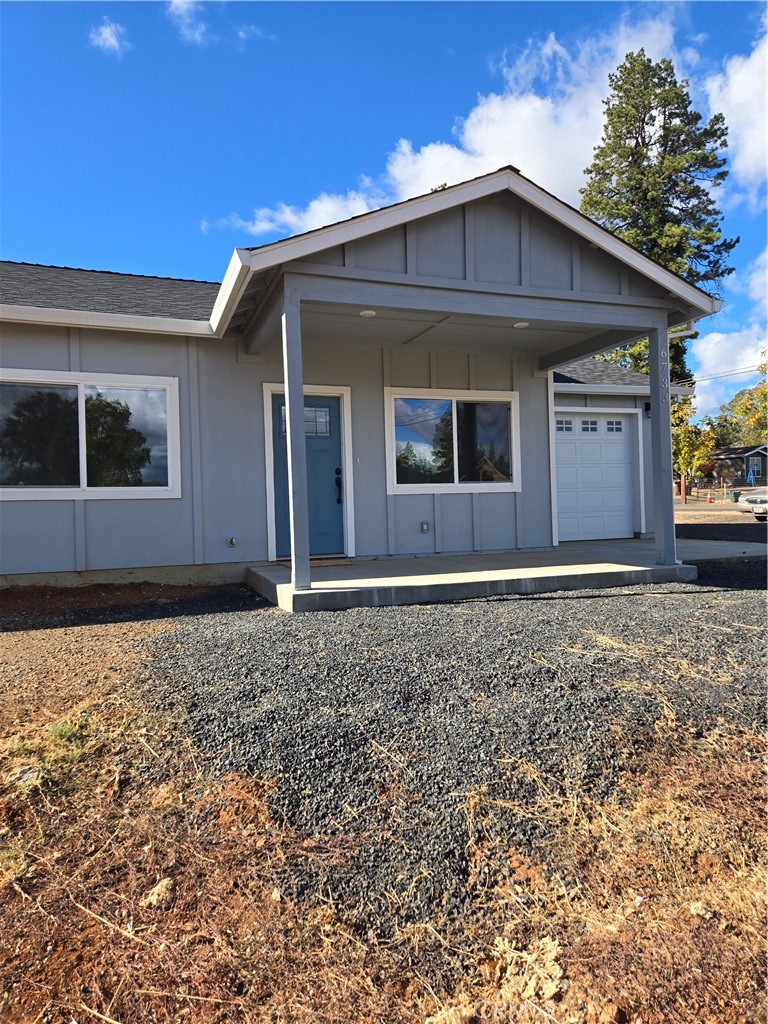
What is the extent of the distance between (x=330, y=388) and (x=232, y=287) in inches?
86.6

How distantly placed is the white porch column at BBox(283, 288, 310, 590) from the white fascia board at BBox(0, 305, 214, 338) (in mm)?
1897

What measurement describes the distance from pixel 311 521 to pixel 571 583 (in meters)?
3.27

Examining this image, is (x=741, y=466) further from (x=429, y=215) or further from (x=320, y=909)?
(x=320, y=909)

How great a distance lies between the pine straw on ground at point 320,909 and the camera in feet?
4.69

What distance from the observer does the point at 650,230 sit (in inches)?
1032

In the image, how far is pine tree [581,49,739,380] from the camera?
84.2 feet

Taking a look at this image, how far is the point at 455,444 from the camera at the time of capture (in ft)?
26.1

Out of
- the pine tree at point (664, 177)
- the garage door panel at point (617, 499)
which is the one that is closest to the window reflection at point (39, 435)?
the garage door panel at point (617, 499)

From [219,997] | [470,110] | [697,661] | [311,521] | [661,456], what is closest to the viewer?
[219,997]

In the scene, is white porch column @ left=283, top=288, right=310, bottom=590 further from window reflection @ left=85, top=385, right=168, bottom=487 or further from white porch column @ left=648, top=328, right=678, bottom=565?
white porch column @ left=648, top=328, right=678, bottom=565

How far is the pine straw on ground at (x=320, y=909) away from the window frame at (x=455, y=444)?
5.37 metres

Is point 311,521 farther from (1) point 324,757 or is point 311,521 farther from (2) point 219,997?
(2) point 219,997

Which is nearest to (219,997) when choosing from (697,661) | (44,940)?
(44,940)

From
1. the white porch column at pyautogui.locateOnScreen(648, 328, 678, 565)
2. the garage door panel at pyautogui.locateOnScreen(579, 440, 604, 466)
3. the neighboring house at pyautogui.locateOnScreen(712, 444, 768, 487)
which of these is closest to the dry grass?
the white porch column at pyautogui.locateOnScreen(648, 328, 678, 565)
